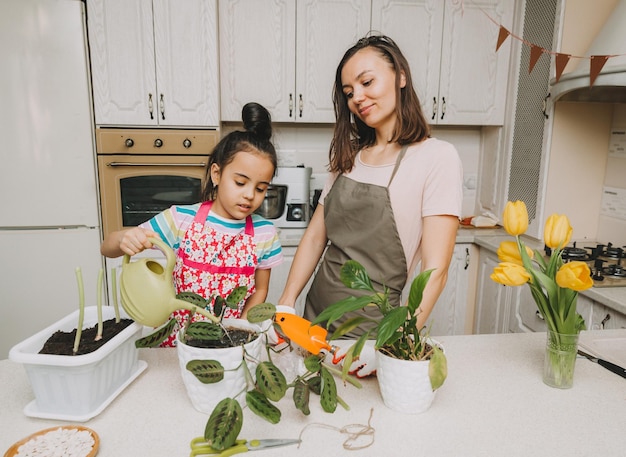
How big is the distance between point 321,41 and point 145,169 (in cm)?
110

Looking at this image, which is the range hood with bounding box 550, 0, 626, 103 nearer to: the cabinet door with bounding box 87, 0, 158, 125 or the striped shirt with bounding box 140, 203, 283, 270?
the striped shirt with bounding box 140, 203, 283, 270

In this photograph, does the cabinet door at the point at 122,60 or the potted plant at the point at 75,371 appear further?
the cabinet door at the point at 122,60

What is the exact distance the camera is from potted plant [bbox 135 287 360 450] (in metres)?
0.67

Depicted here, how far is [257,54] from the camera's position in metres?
2.36

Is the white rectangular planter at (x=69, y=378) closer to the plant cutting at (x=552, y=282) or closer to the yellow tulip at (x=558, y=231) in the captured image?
the plant cutting at (x=552, y=282)

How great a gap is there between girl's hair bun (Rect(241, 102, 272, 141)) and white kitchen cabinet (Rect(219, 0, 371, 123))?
19.1 inches

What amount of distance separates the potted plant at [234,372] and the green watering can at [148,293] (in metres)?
0.02

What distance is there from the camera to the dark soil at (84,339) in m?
0.74

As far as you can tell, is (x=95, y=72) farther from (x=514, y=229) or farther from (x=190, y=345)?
(x=514, y=229)

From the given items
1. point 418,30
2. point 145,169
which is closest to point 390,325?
point 145,169

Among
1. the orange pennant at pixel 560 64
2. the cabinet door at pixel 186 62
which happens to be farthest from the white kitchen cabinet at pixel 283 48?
the orange pennant at pixel 560 64

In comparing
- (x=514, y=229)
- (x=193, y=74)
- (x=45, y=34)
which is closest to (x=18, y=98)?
(x=45, y=34)

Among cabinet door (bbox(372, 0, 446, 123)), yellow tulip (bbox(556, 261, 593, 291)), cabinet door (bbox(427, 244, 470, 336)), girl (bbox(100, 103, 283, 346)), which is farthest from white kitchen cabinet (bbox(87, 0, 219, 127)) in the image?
yellow tulip (bbox(556, 261, 593, 291))

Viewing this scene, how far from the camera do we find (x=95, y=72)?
7.12ft
